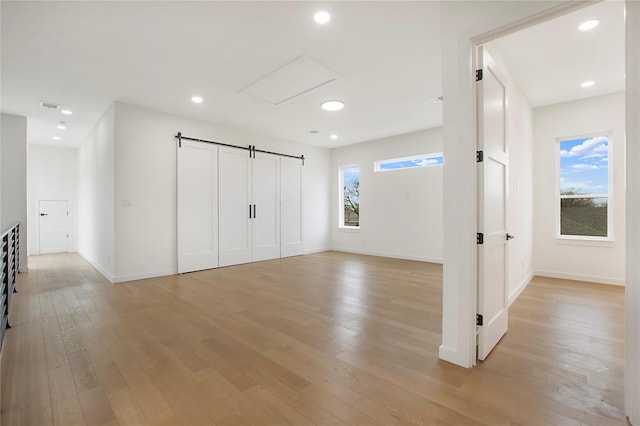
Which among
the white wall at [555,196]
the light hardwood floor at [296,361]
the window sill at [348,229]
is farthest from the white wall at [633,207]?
the window sill at [348,229]

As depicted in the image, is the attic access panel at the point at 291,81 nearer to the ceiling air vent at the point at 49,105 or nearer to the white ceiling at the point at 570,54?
the white ceiling at the point at 570,54

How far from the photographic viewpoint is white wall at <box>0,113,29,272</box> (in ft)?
17.1

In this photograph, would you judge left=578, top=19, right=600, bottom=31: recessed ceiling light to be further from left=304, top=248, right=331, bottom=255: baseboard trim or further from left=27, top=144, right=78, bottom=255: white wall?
left=27, top=144, right=78, bottom=255: white wall

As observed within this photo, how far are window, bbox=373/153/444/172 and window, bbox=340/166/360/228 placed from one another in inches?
29.3

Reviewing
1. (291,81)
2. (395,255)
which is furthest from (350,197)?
(291,81)

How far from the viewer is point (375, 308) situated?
3354 millimetres

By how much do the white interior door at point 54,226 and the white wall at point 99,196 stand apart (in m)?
0.99

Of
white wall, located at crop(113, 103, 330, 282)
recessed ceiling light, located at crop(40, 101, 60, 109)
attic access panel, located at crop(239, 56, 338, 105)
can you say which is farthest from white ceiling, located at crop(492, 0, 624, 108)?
recessed ceiling light, located at crop(40, 101, 60, 109)

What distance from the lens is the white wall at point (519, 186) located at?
3459mm

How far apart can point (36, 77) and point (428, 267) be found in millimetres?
6838

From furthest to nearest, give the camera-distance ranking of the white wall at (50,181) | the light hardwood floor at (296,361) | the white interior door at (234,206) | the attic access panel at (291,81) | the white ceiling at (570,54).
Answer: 1. the white wall at (50,181)
2. the white interior door at (234,206)
3. the attic access panel at (291,81)
4. the white ceiling at (570,54)
5. the light hardwood floor at (296,361)

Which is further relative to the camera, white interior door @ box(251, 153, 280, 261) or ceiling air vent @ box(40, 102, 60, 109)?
white interior door @ box(251, 153, 280, 261)

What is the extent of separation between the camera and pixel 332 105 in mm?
4668

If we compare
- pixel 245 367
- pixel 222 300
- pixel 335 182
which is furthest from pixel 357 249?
pixel 245 367
